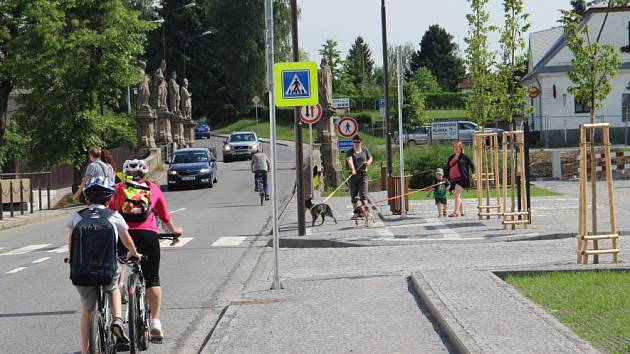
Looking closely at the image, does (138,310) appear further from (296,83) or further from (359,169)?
(359,169)

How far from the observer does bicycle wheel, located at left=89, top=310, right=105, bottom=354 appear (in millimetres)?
7570

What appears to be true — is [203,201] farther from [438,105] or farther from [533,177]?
[438,105]

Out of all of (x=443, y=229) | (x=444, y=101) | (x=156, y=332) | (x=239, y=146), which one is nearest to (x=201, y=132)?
(x=444, y=101)

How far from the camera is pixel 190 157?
45594 mm

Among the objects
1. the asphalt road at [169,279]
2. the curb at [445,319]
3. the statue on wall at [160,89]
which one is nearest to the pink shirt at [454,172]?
the asphalt road at [169,279]

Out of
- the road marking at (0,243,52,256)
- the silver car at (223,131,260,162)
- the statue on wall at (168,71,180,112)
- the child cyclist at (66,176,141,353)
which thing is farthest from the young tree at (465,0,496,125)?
the statue on wall at (168,71,180,112)

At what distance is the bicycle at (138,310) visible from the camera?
8578 mm

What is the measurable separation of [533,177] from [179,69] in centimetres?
6927

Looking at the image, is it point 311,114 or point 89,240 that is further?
point 311,114

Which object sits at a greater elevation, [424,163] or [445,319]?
[424,163]

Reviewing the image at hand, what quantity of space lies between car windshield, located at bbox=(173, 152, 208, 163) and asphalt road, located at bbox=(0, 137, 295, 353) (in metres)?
13.9

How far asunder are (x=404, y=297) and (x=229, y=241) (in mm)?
9725

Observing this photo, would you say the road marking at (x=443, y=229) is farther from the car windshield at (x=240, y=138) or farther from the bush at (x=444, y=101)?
the bush at (x=444, y=101)

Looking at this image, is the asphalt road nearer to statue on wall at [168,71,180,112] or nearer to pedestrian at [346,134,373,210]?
pedestrian at [346,134,373,210]
